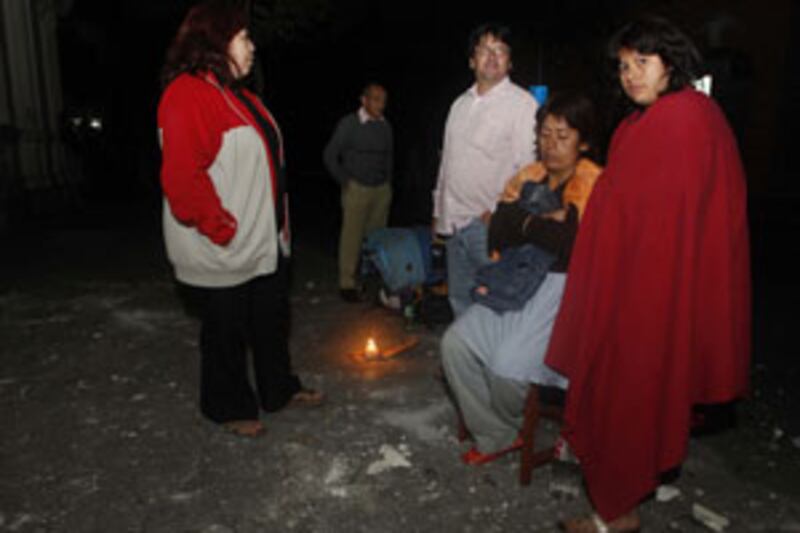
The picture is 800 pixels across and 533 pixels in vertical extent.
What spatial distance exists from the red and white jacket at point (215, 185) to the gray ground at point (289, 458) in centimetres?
110

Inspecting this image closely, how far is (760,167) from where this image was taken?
14773mm

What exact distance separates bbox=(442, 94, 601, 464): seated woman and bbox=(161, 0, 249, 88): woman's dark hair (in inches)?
67.9

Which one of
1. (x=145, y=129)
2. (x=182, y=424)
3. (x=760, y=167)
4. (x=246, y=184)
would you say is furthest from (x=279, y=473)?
(x=145, y=129)

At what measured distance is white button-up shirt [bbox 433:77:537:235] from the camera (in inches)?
169

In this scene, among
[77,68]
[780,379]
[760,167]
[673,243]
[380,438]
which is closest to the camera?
[673,243]

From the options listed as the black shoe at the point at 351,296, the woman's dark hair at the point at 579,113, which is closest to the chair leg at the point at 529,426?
the woman's dark hair at the point at 579,113

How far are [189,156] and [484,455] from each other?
2.26 meters

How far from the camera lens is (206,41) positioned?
11.2 ft

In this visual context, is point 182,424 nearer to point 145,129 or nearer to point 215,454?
point 215,454

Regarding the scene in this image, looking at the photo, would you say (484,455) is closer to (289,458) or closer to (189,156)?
(289,458)

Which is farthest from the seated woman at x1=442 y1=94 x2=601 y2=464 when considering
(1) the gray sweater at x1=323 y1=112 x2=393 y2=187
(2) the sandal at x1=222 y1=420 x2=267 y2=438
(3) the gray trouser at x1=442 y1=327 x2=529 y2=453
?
(1) the gray sweater at x1=323 y1=112 x2=393 y2=187

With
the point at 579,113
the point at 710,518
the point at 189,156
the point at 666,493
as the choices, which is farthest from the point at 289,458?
the point at 579,113

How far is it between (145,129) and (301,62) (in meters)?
7.19

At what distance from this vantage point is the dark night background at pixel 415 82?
13.2m
